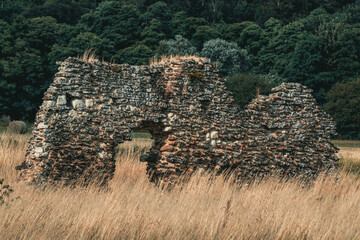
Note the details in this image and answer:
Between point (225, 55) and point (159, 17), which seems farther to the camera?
point (159, 17)

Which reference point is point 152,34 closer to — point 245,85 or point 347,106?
point 245,85

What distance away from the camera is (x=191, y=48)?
50812mm

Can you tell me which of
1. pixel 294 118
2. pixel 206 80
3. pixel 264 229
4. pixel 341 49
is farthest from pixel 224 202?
pixel 341 49

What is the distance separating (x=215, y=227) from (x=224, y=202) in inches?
77.3

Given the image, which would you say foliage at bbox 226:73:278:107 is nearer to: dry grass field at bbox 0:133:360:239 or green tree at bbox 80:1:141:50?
green tree at bbox 80:1:141:50

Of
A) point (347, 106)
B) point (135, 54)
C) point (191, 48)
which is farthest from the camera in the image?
point (191, 48)

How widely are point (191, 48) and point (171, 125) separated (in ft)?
128

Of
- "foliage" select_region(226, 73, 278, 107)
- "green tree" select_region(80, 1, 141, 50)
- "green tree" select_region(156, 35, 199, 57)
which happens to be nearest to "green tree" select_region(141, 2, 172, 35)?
"green tree" select_region(80, 1, 141, 50)

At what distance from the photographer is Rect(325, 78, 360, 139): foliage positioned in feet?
141

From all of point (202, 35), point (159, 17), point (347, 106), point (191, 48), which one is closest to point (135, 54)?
point (191, 48)

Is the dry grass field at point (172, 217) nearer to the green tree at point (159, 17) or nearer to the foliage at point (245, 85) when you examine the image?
the foliage at point (245, 85)

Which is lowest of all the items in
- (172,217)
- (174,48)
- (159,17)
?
(172,217)

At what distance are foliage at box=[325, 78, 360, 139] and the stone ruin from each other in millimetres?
30063

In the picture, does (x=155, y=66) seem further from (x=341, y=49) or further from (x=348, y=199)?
(x=341, y=49)
